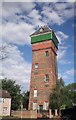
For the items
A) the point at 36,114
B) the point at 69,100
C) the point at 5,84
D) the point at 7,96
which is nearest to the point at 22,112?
the point at 36,114

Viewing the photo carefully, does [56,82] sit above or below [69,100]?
above

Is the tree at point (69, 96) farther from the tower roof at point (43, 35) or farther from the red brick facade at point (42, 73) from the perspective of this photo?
the tower roof at point (43, 35)

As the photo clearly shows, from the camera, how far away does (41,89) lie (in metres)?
36.2

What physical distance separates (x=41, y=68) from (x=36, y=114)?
340 inches

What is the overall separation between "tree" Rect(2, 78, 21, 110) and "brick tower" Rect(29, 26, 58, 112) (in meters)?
14.6

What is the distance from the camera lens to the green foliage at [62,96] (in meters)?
31.7

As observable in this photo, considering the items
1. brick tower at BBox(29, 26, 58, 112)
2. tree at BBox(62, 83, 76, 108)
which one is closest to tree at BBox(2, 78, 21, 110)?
brick tower at BBox(29, 26, 58, 112)

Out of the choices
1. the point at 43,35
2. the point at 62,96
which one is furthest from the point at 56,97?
the point at 43,35

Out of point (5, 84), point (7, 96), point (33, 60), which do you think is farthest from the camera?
point (5, 84)

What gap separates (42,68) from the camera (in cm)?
3725

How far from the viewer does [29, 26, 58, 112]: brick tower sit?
35.7 m

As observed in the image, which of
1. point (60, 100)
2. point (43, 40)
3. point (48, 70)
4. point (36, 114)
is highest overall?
point (43, 40)

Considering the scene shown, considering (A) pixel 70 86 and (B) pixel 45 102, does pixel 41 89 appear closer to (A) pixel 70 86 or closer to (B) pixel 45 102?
(B) pixel 45 102

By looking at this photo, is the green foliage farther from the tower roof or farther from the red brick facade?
the tower roof
